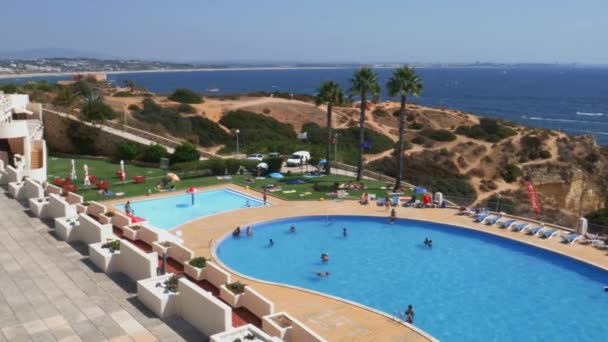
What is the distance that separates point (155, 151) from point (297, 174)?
42.0 ft

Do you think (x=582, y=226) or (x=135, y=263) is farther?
(x=582, y=226)

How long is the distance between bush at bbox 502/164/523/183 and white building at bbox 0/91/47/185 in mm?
44408

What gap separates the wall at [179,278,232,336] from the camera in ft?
39.3

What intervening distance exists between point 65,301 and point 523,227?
24.4 metres

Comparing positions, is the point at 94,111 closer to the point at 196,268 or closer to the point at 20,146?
the point at 20,146

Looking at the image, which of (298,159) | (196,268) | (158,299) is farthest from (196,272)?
(298,159)

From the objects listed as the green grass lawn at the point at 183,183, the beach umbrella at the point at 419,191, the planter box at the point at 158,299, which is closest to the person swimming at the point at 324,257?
the green grass lawn at the point at 183,183

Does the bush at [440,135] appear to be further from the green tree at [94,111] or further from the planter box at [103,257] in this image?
the planter box at [103,257]

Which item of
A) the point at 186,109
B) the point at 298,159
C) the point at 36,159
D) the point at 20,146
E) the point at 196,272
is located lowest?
the point at 298,159

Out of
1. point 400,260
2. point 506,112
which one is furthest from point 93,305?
point 506,112

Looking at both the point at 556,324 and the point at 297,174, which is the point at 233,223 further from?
the point at 556,324

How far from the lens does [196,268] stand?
1764 centimetres

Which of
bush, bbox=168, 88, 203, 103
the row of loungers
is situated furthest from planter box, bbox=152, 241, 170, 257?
bush, bbox=168, 88, 203, 103

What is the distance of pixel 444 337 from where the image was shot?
17719 mm
